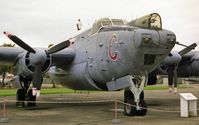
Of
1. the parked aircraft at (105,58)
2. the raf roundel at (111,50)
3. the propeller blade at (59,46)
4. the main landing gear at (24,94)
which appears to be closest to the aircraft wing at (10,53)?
the parked aircraft at (105,58)

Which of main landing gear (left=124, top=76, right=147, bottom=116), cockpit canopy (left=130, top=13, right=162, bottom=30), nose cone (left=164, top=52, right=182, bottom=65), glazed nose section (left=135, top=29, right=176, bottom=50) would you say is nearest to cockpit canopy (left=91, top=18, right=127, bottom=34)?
cockpit canopy (left=130, top=13, right=162, bottom=30)

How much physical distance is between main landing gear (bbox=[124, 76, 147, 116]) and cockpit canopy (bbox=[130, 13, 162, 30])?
6.69 ft

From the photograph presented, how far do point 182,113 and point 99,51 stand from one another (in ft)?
14.4

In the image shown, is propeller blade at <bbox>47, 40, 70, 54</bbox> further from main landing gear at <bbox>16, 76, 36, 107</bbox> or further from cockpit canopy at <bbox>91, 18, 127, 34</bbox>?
main landing gear at <bbox>16, 76, 36, 107</bbox>

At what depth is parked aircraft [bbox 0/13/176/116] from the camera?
11.9 m

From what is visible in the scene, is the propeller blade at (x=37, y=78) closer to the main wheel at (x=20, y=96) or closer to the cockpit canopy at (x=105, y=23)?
the cockpit canopy at (x=105, y=23)

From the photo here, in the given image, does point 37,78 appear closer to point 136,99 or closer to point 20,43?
point 20,43

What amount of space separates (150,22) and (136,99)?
2.96m

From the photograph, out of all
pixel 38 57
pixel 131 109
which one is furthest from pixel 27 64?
pixel 131 109

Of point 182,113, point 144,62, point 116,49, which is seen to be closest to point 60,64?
point 116,49

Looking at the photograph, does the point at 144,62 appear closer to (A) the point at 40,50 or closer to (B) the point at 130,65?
(B) the point at 130,65

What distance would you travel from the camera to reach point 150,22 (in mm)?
12086

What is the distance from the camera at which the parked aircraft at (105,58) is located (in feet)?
39.1

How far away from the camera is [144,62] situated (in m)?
12.1
